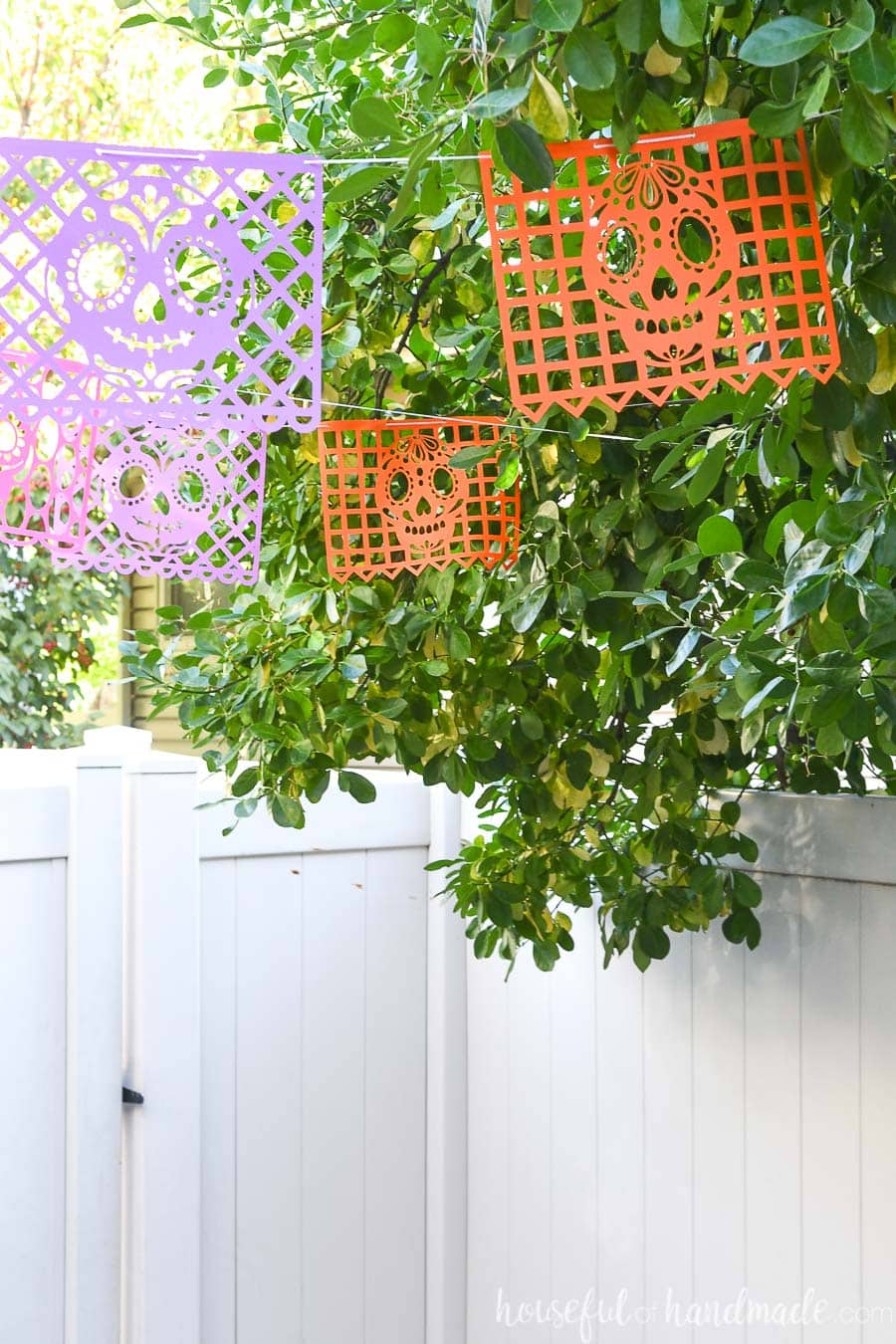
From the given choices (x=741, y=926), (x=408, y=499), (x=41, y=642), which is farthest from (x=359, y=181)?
(x=41, y=642)

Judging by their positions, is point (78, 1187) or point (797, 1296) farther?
point (78, 1187)

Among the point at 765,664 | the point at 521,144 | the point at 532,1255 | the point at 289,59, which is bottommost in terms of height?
the point at 532,1255

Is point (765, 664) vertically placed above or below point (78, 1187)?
above

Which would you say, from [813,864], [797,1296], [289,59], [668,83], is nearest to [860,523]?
[668,83]

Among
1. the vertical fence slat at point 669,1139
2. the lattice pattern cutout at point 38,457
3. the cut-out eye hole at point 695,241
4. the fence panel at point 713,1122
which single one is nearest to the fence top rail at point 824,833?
the fence panel at point 713,1122

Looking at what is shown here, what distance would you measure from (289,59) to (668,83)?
0.61 m

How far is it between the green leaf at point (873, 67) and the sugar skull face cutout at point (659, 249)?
18 cm

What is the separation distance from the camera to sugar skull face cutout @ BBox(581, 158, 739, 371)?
3.05 ft

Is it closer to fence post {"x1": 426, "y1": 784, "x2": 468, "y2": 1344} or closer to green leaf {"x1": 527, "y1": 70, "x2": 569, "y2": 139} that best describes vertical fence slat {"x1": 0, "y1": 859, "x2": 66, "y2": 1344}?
fence post {"x1": 426, "y1": 784, "x2": 468, "y2": 1344}

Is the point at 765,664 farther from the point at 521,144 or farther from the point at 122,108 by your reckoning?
the point at 122,108

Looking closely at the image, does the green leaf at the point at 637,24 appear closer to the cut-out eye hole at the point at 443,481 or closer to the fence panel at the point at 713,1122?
the cut-out eye hole at the point at 443,481

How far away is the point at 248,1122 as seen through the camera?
2.24 meters

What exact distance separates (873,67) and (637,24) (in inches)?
5.3

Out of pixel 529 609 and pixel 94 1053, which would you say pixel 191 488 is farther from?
pixel 94 1053
